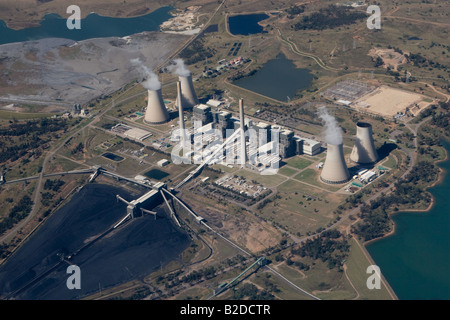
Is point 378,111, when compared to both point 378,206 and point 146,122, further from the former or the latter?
point 146,122

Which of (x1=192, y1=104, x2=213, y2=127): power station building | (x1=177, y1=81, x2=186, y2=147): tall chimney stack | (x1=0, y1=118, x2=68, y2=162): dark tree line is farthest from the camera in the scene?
(x1=192, y1=104, x2=213, y2=127): power station building

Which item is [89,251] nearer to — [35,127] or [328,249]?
[328,249]

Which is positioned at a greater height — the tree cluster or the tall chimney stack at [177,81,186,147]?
the tall chimney stack at [177,81,186,147]

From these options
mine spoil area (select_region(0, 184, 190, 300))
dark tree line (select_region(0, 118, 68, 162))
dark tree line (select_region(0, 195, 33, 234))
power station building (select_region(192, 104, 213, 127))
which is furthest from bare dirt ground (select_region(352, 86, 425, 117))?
dark tree line (select_region(0, 195, 33, 234))

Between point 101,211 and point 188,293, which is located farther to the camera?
point 101,211

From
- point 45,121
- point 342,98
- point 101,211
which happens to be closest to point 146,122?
point 45,121

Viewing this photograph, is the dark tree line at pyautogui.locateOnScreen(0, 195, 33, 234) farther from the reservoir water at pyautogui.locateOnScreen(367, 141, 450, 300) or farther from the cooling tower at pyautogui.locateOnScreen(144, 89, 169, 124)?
the reservoir water at pyautogui.locateOnScreen(367, 141, 450, 300)
